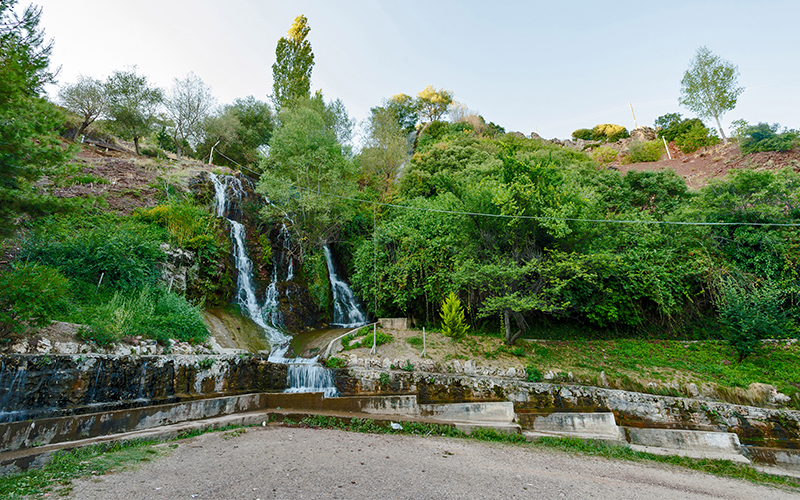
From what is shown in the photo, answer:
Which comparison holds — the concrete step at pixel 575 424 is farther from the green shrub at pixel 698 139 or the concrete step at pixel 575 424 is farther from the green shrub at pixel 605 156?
the green shrub at pixel 698 139

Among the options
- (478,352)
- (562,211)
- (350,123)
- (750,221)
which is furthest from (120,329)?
(350,123)

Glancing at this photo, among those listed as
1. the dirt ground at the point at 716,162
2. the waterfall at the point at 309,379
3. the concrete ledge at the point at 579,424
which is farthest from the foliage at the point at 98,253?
the dirt ground at the point at 716,162

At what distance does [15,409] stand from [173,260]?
21.5 feet

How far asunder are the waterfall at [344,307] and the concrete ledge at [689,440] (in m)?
10.4

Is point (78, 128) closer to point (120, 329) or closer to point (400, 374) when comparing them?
point (120, 329)

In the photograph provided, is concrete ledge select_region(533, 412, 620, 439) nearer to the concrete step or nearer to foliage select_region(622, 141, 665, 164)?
the concrete step

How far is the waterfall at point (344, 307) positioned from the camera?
1480 cm

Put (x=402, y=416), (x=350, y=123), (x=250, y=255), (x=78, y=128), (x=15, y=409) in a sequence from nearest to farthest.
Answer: (x=15, y=409) < (x=402, y=416) < (x=250, y=255) < (x=78, y=128) < (x=350, y=123)

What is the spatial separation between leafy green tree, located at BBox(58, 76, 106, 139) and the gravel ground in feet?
87.3

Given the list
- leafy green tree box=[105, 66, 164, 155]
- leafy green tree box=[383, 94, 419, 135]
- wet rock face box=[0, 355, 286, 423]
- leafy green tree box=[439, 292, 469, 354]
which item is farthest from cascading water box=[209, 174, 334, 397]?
leafy green tree box=[383, 94, 419, 135]

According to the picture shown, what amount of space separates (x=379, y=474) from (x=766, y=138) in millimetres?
27999

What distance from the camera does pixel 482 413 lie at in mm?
7668

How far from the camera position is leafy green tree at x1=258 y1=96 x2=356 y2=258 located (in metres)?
15.6

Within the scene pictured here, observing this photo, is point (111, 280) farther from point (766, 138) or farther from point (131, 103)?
point (766, 138)
